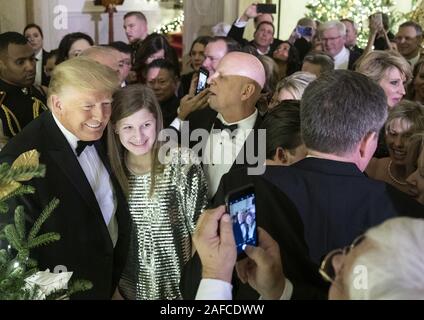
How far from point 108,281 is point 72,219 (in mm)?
336

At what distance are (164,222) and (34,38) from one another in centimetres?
458

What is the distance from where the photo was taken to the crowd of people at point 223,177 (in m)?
1.66

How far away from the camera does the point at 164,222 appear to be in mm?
2738

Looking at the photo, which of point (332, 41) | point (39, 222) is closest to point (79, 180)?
point (39, 222)

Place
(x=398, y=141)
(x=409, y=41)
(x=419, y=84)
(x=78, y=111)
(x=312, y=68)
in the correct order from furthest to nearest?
(x=409, y=41) < (x=312, y=68) < (x=419, y=84) < (x=398, y=141) < (x=78, y=111)

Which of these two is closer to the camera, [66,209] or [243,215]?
[243,215]

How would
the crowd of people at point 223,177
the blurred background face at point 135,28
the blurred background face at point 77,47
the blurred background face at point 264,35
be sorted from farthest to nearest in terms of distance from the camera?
the blurred background face at point 264,35 → the blurred background face at point 135,28 → the blurred background face at point 77,47 → the crowd of people at point 223,177

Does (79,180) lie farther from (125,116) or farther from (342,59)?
(342,59)

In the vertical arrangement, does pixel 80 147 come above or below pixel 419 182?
above

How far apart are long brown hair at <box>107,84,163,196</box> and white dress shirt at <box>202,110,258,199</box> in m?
0.47

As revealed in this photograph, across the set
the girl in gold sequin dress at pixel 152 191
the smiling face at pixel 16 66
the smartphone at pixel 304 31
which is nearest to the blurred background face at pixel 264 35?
the smartphone at pixel 304 31

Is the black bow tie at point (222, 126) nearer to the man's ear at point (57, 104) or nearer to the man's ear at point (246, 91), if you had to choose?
the man's ear at point (246, 91)

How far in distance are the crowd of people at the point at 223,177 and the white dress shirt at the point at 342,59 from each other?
2.09 meters

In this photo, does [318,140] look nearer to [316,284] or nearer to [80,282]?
[316,284]
